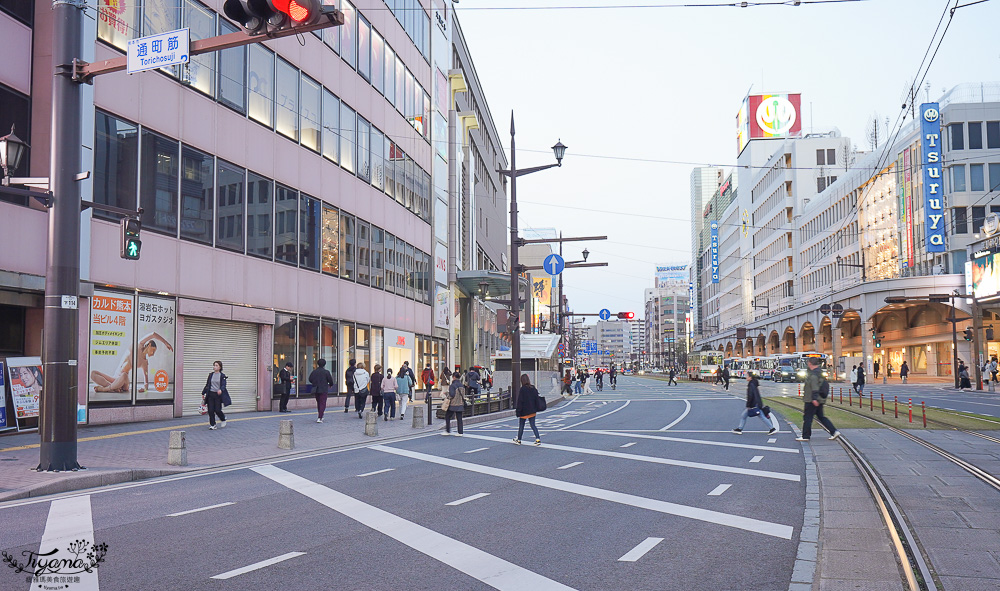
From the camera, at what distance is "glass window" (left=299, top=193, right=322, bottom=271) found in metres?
29.0

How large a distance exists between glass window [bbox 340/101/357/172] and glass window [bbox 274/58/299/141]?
379 cm

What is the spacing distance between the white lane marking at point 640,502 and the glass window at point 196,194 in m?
12.1

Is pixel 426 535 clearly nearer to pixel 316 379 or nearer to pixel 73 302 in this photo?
pixel 73 302

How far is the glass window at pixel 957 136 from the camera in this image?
204 ft

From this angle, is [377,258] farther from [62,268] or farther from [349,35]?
[62,268]

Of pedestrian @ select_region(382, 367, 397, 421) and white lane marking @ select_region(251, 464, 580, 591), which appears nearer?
white lane marking @ select_region(251, 464, 580, 591)

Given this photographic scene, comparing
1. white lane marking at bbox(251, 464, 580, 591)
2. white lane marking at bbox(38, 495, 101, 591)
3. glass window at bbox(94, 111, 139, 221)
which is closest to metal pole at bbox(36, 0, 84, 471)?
white lane marking at bbox(38, 495, 101, 591)

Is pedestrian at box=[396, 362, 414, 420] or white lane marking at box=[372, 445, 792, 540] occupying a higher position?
pedestrian at box=[396, 362, 414, 420]

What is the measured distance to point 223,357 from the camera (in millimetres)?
24875

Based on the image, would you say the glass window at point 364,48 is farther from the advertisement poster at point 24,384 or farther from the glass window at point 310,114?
the advertisement poster at point 24,384

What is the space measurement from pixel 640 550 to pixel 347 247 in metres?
27.0

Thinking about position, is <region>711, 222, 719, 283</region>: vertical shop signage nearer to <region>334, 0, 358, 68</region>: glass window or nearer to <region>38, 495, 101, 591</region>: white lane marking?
<region>334, 0, 358, 68</region>: glass window

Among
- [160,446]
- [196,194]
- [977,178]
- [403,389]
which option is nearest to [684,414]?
[403,389]

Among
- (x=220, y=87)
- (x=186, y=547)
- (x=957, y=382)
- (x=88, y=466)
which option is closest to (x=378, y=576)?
(x=186, y=547)
